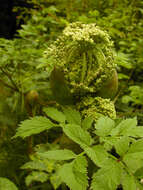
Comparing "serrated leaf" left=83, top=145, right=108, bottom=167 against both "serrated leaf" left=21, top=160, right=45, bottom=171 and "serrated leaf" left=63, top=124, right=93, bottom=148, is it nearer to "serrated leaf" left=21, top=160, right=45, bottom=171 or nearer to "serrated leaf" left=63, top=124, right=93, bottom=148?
"serrated leaf" left=63, top=124, right=93, bottom=148

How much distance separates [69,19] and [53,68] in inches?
29.5

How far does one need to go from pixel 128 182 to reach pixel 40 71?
615 mm

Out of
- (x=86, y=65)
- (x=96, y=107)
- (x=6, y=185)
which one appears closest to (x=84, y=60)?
(x=86, y=65)

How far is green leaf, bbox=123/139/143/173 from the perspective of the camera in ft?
1.41

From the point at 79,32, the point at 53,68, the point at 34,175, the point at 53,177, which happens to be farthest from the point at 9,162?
the point at 79,32

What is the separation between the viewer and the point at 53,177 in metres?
0.96

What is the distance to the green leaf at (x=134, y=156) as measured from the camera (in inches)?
16.9

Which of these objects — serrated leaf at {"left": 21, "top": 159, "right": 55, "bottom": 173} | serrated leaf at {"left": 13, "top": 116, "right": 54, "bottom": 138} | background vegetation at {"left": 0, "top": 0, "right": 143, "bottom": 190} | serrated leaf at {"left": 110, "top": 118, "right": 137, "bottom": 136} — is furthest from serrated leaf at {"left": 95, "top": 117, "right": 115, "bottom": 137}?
serrated leaf at {"left": 21, "top": 159, "right": 55, "bottom": 173}

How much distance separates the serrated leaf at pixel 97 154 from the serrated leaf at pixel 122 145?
3 cm

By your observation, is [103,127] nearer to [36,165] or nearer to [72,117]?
[72,117]

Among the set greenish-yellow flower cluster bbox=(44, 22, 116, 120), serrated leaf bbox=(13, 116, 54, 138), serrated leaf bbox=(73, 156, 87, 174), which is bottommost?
serrated leaf bbox=(73, 156, 87, 174)

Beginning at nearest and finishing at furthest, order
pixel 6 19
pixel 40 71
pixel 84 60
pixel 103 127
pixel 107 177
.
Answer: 1. pixel 107 177
2. pixel 103 127
3. pixel 84 60
4. pixel 40 71
5. pixel 6 19

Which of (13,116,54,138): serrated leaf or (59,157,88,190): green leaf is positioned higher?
(13,116,54,138): serrated leaf

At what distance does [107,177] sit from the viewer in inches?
15.7
